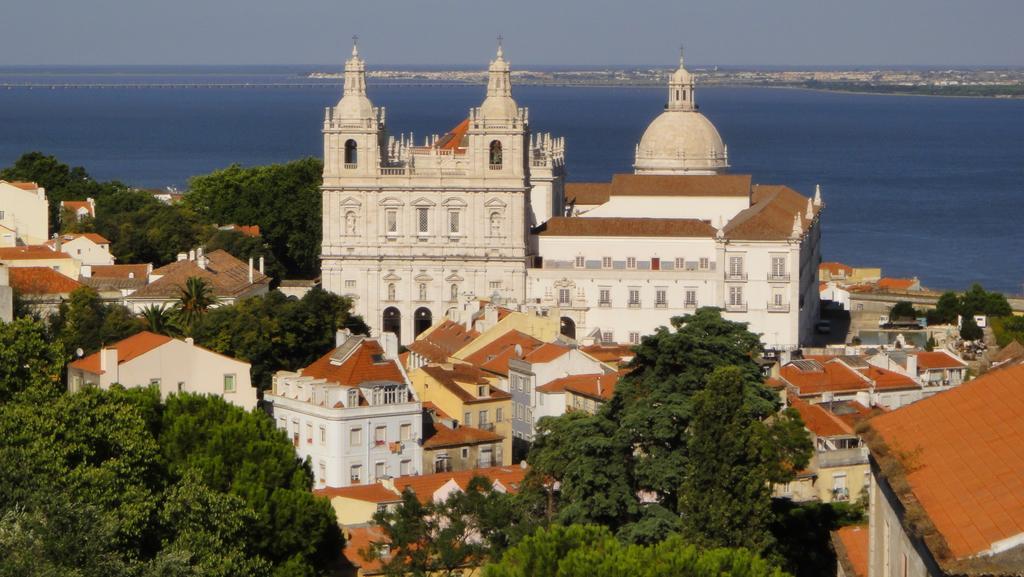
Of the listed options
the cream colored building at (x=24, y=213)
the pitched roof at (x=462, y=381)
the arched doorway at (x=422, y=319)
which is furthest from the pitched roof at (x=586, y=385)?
the cream colored building at (x=24, y=213)

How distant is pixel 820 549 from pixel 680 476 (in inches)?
123

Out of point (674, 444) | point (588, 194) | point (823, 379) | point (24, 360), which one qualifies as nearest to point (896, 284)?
point (588, 194)

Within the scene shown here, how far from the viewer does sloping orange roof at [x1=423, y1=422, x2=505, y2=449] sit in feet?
133

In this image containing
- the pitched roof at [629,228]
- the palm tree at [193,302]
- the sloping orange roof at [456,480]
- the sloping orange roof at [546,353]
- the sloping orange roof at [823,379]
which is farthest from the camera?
the pitched roof at [629,228]

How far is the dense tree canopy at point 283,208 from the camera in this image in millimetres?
74375

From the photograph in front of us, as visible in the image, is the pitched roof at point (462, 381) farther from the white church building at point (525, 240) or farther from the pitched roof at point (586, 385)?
the white church building at point (525, 240)

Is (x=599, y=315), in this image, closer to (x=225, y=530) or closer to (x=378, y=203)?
(x=378, y=203)

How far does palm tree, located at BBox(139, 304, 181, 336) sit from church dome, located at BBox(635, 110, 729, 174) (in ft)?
103

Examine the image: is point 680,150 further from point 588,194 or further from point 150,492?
point 150,492

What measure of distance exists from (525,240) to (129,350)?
2607 centimetres

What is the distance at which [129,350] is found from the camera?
136ft

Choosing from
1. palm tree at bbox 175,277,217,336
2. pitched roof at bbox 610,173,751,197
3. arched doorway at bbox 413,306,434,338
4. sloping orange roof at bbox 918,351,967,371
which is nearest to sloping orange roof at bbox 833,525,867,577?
sloping orange roof at bbox 918,351,967,371

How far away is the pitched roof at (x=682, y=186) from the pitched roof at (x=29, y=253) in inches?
727

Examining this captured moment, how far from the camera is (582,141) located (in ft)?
645
